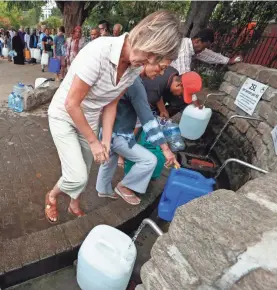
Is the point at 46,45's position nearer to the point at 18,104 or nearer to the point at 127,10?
the point at 18,104

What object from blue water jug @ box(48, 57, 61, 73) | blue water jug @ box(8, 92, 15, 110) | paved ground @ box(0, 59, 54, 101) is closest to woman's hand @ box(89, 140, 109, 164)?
blue water jug @ box(8, 92, 15, 110)

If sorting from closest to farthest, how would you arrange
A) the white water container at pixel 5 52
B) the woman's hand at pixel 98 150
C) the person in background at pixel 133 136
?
the woman's hand at pixel 98 150, the person in background at pixel 133 136, the white water container at pixel 5 52

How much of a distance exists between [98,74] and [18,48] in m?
11.2

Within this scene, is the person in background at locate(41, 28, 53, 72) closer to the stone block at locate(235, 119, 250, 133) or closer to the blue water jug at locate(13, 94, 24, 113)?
the blue water jug at locate(13, 94, 24, 113)

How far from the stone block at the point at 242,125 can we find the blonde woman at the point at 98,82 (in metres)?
2.63

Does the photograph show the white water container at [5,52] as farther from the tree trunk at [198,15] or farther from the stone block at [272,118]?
the stone block at [272,118]

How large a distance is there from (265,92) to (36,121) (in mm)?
3961

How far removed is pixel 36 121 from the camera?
4.58 meters

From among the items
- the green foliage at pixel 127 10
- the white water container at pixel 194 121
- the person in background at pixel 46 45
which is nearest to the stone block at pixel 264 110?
the white water container at pixel 194 121

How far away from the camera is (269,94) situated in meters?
3.29

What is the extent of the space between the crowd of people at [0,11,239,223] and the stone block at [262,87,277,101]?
133cm

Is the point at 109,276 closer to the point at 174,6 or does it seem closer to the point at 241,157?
the point at 241,157

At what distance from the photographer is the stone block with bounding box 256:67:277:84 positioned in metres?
3.36

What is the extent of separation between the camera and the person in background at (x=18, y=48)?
1039 centimetres
